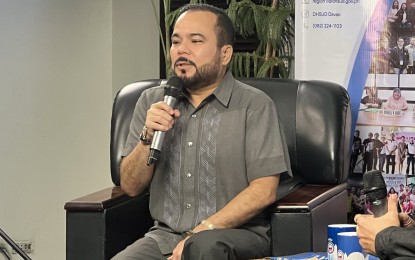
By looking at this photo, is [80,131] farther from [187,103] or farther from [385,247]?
[385,247]

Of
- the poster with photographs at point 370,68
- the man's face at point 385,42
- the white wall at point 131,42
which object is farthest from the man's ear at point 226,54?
the white wall at point 131,42

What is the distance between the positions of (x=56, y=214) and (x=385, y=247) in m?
2.99

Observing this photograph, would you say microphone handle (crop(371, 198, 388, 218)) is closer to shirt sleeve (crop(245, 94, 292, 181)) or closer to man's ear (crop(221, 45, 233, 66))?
shirt sleeve (crop(245, 94, 292, 181))

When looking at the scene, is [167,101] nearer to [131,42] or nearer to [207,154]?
[207,154]

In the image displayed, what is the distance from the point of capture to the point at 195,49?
3143 millimetres

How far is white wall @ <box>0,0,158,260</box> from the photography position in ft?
15.5

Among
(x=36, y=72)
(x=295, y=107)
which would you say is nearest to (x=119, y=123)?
(x=295, y=107)

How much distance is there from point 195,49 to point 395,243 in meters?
1.23

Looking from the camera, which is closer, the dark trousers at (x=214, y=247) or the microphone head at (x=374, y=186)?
the microphone head at (x=374, y=186)

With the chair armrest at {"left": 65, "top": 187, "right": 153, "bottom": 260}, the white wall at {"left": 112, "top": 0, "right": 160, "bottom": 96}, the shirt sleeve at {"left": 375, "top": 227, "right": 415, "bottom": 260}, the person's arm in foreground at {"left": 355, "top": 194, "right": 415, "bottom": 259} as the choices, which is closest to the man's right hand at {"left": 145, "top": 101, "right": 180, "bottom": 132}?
the chair armrest at {"left": 65, "top": 187, "right": 153, "bottom": 260}

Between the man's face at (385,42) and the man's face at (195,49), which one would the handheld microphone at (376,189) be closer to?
the man's face at (195,49)

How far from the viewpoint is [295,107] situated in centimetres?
347

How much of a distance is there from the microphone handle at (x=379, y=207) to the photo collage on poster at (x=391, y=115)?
1.63m

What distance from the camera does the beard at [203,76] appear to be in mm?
3137
